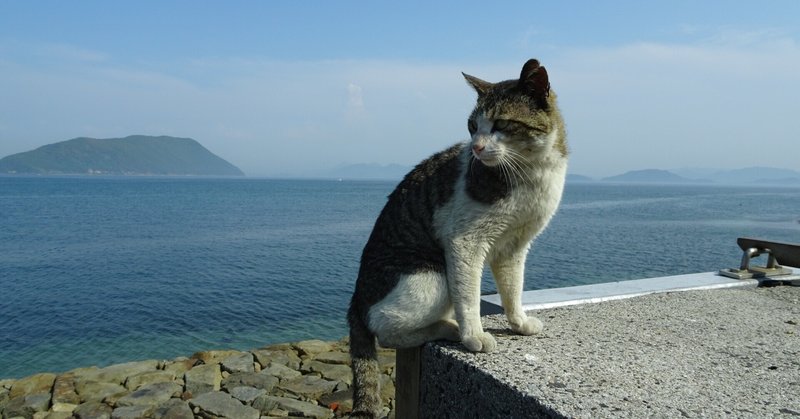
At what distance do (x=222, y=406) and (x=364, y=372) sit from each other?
490 centimetres

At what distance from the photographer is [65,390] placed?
28.4ft

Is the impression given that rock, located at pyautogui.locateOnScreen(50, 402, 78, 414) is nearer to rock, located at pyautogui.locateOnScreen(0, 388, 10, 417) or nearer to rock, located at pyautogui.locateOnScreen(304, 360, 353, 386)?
rock, located at pyautogui.locateOnScreen(0, 388, 10, 417)

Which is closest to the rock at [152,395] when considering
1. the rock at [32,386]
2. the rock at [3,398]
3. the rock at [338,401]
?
the rock at [32,386]

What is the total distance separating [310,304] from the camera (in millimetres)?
15789

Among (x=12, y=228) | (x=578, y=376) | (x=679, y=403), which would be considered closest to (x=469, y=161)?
(x=578, y=376)

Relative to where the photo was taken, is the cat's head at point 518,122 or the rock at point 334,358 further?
the rock at point 334,358

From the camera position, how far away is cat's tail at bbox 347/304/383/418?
3350 millimetres

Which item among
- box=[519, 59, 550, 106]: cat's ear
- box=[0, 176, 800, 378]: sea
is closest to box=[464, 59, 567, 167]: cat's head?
box=[519, 59, 550, 106]: cat's ear

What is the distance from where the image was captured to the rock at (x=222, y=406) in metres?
7.23

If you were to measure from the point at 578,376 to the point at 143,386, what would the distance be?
7485 millimetres

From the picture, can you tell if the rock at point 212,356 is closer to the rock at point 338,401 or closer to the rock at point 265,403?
the rock at point 265,403

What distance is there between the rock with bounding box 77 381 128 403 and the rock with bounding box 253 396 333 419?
7.68 feet

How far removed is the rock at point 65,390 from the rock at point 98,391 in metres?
0.09

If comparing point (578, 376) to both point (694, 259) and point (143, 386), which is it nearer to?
point (143, 386)
